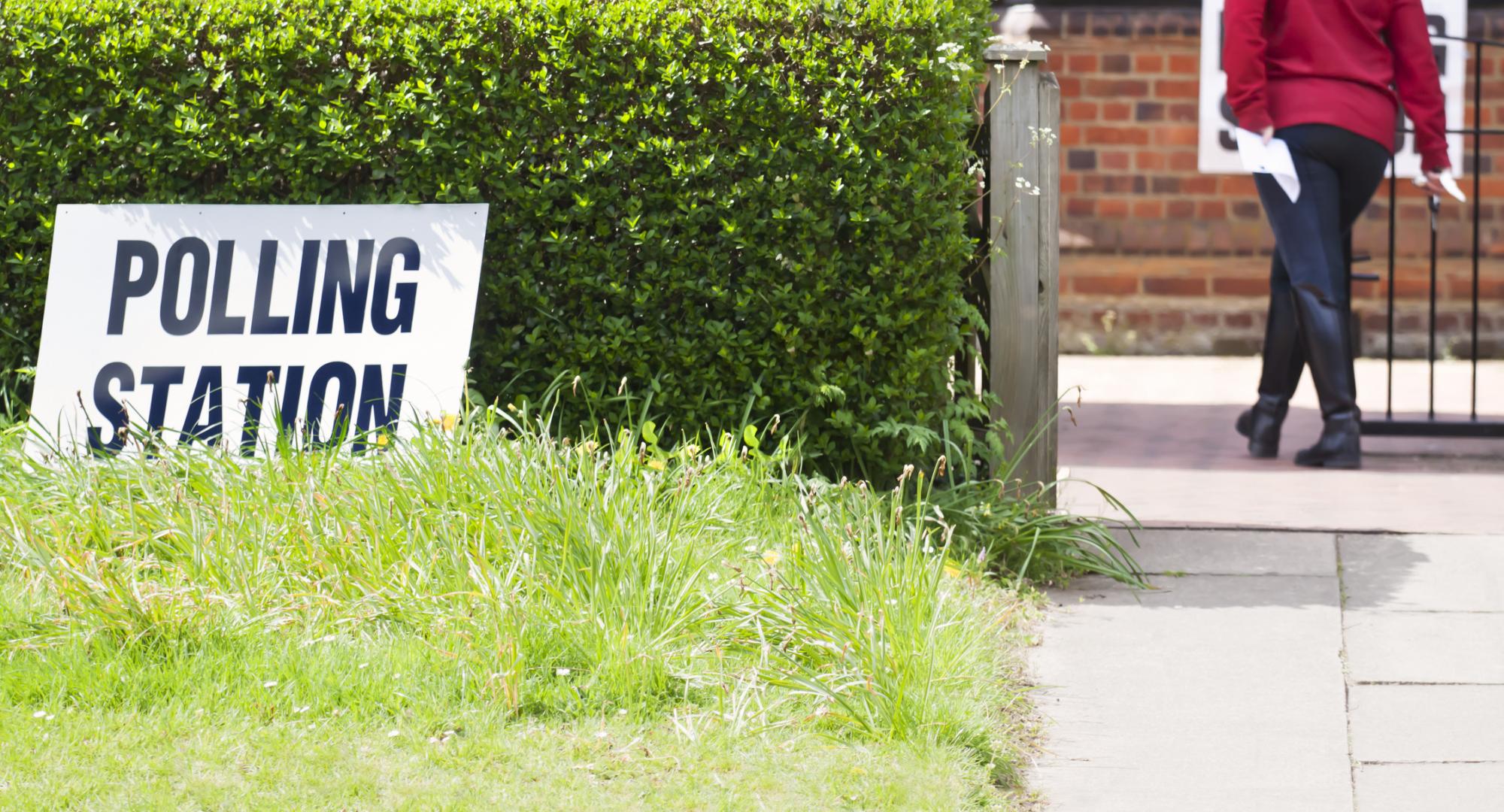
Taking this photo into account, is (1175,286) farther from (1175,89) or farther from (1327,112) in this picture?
(1327,112)

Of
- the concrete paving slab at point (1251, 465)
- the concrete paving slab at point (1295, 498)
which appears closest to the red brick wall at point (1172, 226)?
the concrete paving slab at point (1251, 465)

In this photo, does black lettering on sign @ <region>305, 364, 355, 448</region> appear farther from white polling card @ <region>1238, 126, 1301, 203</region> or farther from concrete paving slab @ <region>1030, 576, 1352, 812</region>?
white polling card @ <region>1238, 126, 1301, 203</region>

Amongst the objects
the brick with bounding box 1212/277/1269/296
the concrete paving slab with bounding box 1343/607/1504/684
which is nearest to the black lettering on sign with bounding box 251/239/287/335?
the concrete paving slab with bounding box 1343/607/1504/684

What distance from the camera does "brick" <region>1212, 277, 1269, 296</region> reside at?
976 cm

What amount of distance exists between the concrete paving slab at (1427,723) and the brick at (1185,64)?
642 cm

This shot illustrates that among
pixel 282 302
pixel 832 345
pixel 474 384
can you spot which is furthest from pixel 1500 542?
pixel 282 302

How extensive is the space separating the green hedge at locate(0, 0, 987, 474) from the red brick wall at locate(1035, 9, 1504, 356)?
511cm

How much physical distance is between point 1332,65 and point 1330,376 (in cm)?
102

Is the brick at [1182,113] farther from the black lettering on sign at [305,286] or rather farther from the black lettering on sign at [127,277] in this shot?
the black lettering on sign at [127,277]

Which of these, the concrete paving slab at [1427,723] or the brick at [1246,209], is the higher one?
the brick at [1246,209]

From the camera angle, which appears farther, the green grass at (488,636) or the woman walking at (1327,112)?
the woman walking at (1327,112)

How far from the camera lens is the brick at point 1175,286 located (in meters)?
9.82

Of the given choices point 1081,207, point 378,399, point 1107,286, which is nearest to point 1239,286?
point 1107,286

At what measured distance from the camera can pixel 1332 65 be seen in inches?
233
